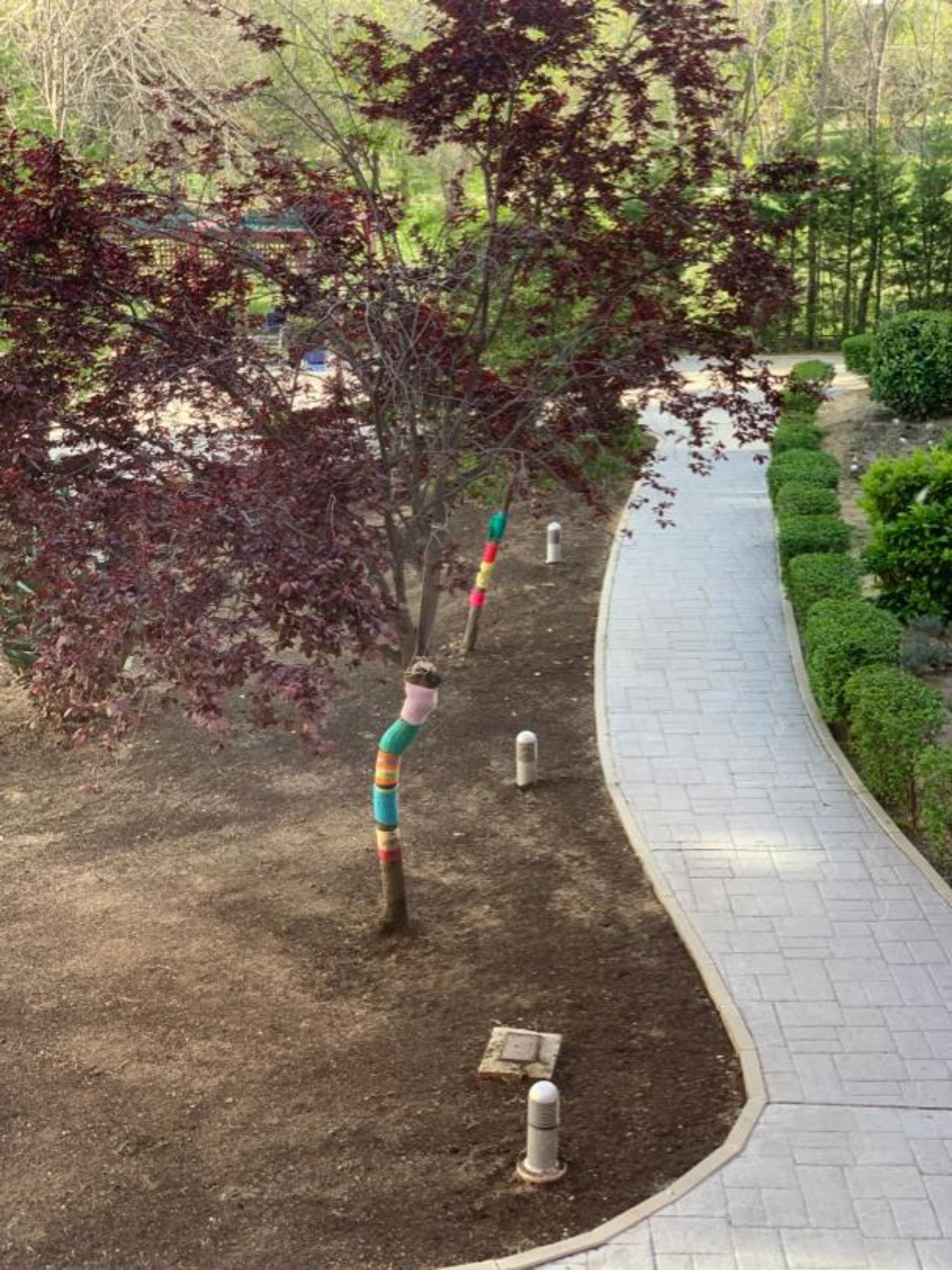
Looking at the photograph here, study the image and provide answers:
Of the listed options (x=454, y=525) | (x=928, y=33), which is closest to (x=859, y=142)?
(x=928, y=33)

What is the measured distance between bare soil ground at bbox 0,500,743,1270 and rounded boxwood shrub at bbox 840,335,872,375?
35.8ft

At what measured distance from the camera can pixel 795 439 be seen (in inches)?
568

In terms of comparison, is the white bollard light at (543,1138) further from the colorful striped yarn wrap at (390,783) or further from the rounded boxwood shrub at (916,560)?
the rounded boxwood shrub at (916,560)

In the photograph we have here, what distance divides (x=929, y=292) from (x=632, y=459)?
17845 millimetres

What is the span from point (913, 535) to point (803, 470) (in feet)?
9.01

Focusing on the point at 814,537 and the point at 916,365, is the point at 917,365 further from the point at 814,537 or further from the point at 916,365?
the point at 814,537

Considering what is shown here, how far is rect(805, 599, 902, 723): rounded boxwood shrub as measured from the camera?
864 cm

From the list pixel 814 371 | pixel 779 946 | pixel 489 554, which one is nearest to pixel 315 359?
pixel 489 554

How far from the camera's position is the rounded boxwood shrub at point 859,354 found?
18641 millimetres

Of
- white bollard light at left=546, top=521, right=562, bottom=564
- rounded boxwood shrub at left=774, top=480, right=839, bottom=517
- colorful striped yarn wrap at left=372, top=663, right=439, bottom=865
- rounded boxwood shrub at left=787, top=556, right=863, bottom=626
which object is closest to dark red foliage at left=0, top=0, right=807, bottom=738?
colorful striped yarn wrap at left=372, top=663, right=439, bottom=865

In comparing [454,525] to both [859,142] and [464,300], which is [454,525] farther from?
[859,142]

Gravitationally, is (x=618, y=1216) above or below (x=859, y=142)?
below

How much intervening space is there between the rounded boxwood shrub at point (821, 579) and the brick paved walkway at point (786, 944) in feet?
2.04

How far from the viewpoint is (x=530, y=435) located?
301 inches
